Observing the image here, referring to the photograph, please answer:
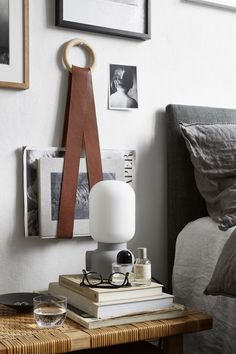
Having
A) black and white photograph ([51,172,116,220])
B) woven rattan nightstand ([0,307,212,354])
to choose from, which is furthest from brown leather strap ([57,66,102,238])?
woven rattan nightstand ([0,307,212,354])

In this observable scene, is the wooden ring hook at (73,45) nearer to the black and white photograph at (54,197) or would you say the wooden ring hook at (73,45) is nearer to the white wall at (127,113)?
the white wall at (127,113)

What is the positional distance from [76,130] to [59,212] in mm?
248

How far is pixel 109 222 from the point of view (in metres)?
1.39

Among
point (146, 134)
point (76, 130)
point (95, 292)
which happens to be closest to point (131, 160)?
point (146, 134)

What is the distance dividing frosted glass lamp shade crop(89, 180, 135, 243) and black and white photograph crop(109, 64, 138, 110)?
382 millimetres

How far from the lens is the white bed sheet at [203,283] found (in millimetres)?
1431

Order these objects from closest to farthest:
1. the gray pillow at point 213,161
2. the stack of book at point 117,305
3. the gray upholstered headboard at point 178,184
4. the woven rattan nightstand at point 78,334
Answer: the woven rattan nightstand at point 78,334
the stack of book at point 117,305
the gray pillow at point 213,161
the gray upholstered headboard at point 178,184

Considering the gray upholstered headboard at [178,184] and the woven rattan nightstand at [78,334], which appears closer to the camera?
the woven rattan nightstand at [78,334]

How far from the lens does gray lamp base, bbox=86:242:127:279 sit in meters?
1.37

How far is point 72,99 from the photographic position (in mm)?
1610

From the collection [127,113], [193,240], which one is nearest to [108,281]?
[193,240]

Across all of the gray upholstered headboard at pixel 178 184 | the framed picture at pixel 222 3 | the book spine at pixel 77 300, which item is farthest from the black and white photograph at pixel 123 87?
the book spine at pixel 77 300

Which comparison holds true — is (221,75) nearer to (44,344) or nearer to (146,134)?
(146,134)

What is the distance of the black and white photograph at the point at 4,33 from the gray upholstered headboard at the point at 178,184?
0.55m
